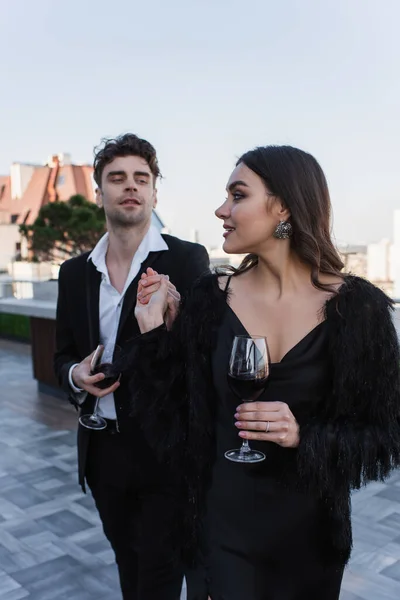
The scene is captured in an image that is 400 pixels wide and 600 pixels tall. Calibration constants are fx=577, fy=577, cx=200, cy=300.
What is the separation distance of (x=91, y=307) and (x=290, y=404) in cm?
81

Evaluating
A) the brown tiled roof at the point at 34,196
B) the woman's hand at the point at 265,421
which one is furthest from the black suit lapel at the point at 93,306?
the brown tiled roof at the point at 34,196

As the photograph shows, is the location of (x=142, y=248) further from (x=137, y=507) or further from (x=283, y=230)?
(x=137, y=507)

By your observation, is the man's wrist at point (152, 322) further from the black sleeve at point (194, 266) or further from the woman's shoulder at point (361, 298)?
the woman's shoulder at point (361, 298)

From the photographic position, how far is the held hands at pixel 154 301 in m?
1.51

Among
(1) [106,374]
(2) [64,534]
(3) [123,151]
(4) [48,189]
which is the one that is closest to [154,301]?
(1) [106,374]

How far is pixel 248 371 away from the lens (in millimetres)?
1183

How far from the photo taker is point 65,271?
6.40 ft

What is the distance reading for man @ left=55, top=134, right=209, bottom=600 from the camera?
1.73 meters

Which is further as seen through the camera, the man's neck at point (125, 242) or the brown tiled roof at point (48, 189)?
the brown tiled roof at point (48, 189)

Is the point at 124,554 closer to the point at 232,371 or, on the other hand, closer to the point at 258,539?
the point at 258,539

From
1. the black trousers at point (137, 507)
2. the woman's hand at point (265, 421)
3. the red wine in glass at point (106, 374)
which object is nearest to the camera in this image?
the woman's hand at point (265, 421)

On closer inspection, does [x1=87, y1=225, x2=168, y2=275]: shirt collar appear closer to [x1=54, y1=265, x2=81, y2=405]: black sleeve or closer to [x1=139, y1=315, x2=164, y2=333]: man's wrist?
[x1=54, y1=265, x2=81, y2=405]: black sleeve

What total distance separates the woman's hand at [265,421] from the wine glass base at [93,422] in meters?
0.67

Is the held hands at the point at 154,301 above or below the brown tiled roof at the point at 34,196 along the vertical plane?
below
